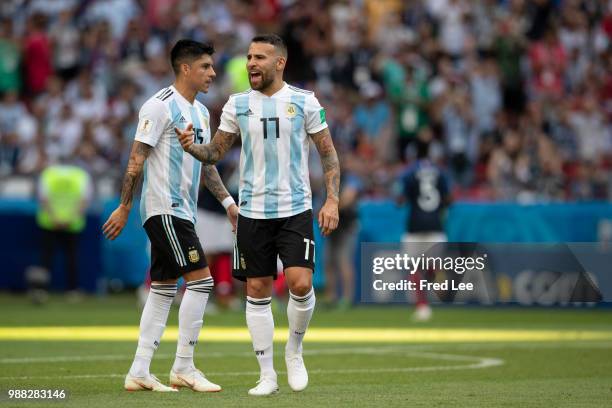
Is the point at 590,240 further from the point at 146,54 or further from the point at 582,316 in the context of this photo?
the point at 146,54

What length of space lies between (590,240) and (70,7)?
11.4 meters

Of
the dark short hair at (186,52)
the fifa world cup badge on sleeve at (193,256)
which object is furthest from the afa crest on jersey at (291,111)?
the fifa world cup badge on sleeve at (193,256)

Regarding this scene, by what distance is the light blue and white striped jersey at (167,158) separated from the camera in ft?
31.6

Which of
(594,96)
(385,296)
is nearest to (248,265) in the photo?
(385,296)

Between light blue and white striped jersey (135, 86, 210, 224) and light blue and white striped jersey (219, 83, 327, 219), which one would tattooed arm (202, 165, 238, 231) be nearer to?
light blue and white striped jersey (135, 86, 210, 224)

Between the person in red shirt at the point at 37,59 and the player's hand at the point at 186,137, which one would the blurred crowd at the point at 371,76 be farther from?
the player's hand at the point at 186,137

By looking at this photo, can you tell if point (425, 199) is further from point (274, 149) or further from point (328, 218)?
point (328, 218)

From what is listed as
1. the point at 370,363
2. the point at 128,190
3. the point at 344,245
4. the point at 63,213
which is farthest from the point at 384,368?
the point at 63,213

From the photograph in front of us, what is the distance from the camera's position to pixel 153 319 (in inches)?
388

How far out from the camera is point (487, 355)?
508 inches

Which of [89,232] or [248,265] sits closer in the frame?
[248,265]

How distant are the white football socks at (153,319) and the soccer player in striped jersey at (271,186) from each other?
0.65 metres

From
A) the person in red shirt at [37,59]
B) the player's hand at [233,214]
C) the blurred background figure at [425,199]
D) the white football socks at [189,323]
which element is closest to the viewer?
the white football socks at [189,323]

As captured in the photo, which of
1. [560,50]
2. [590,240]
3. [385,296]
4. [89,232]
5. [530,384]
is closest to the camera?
[530,384]
